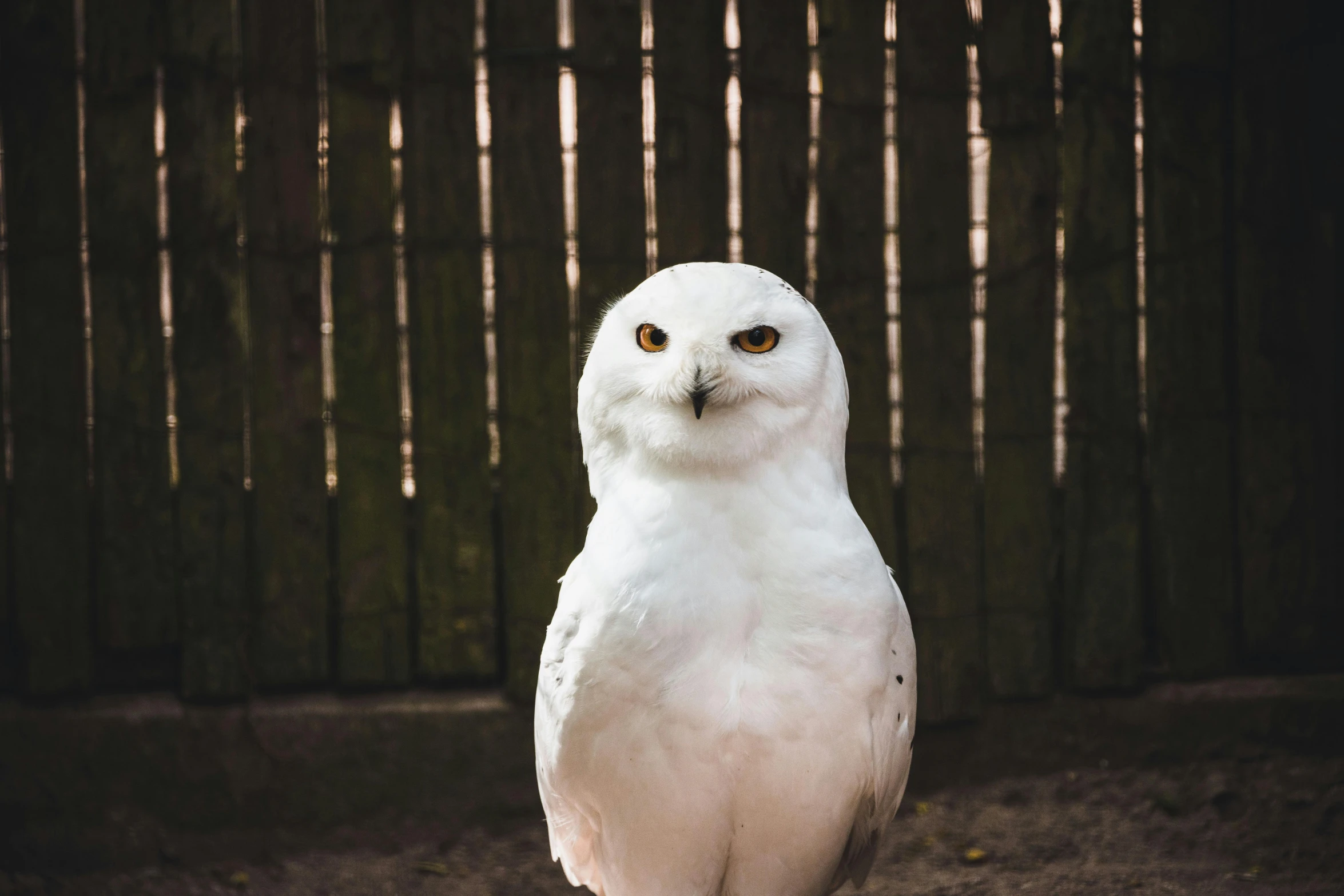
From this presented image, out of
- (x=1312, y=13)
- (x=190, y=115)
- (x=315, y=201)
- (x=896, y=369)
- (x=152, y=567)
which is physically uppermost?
(x=1312, y=13)

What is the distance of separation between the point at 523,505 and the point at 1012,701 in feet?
4.94

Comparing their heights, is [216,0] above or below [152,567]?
above

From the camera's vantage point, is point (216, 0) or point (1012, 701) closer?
point (216, 0)

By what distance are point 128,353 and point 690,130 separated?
5.47 feet

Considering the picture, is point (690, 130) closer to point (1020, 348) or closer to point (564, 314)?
point (564, 314)

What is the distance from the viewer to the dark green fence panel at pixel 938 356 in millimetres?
3271

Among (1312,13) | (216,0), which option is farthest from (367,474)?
(1312,13)

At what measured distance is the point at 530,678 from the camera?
3.35 m

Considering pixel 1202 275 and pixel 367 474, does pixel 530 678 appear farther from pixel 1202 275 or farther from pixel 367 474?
pixel 1202 275

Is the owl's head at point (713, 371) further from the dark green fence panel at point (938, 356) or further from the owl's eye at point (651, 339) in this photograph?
the dark green fence panel at point (938, 356)

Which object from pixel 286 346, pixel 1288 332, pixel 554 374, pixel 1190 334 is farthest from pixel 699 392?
pixel 1288 332

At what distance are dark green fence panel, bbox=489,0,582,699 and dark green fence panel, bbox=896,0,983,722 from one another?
0.95m

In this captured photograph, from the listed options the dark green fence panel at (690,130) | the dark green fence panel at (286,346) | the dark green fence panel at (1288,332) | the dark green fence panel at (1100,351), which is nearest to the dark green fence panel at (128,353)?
the dark green fence panel at (286,346)

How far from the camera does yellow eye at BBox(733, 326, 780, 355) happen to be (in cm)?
196
